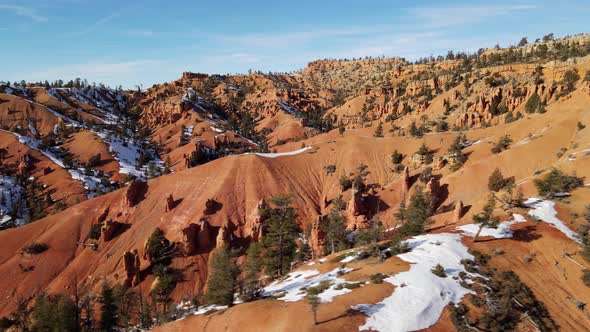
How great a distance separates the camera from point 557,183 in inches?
1612

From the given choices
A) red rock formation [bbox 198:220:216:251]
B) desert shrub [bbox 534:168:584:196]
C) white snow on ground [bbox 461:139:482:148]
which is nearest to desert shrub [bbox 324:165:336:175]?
white snow on ground [bbox 461:139:482:148]

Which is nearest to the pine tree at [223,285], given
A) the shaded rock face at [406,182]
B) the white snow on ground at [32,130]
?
the shaded rock face at [406,182]

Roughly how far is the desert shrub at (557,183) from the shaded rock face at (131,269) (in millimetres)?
55526

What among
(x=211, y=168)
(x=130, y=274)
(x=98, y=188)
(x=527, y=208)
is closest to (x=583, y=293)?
(x=527, y=208)

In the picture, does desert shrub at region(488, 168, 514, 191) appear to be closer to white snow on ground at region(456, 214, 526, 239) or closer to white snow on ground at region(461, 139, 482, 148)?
white snow on ground at region(456, 214, 526, 239)

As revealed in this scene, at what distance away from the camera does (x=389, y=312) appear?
2411 cm

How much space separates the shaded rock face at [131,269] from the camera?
184ft

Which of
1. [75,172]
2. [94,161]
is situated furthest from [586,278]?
[94,161]

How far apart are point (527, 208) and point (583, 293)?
10988 millimetres

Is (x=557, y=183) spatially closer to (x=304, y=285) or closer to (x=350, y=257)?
(x=350, y=257)

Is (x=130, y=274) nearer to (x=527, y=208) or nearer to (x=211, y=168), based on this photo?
(x=211, y=168)

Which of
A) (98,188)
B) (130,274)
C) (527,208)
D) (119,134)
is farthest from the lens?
(119,134)

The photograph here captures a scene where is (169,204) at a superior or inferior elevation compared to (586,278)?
inferior

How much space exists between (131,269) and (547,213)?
180ft
